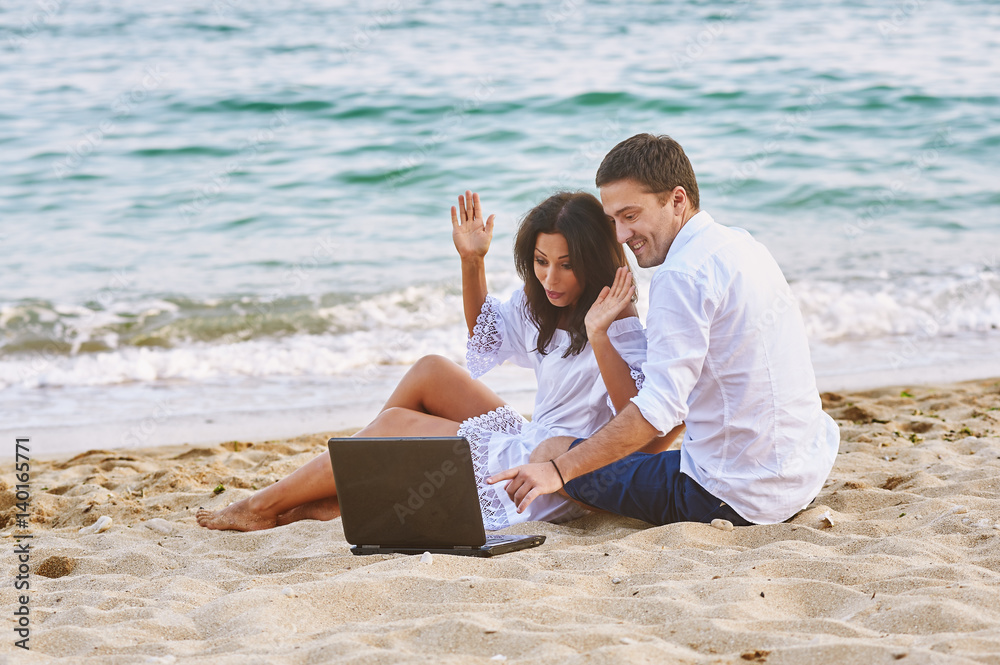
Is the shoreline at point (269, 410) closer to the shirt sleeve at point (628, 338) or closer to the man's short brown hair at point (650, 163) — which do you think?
the shirt sleeve at point (628, 338)

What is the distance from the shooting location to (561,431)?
329 cm

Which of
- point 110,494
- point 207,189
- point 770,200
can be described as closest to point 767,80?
point 770,200

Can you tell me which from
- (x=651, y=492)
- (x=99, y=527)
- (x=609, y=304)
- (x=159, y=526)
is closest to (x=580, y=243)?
(x=609, y=304)

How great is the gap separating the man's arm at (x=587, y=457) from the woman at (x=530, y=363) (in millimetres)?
315

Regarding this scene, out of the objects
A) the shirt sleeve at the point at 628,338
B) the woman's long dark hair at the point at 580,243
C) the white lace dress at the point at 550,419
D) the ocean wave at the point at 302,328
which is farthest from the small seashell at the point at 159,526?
the ocean wave at the point at 302,328

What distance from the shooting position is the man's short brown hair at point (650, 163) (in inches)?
109

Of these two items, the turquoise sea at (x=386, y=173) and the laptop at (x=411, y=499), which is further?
the turquoise sea at (x=386, y=173)

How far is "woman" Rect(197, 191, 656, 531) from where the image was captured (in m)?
3.17

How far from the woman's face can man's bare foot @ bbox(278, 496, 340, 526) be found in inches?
48.3

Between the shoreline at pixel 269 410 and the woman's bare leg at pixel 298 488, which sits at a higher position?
the woman's bare leg at pixel 298 488

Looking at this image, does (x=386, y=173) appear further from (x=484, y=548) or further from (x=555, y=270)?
(x=484, y=548)

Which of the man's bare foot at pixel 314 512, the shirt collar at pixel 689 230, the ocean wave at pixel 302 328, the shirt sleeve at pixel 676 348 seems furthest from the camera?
the ocean wave at pixel 302 328

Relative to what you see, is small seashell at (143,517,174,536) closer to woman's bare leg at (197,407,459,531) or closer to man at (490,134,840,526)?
woman's bare leg at (197,407,459,531)

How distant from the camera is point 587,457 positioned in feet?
9.00
